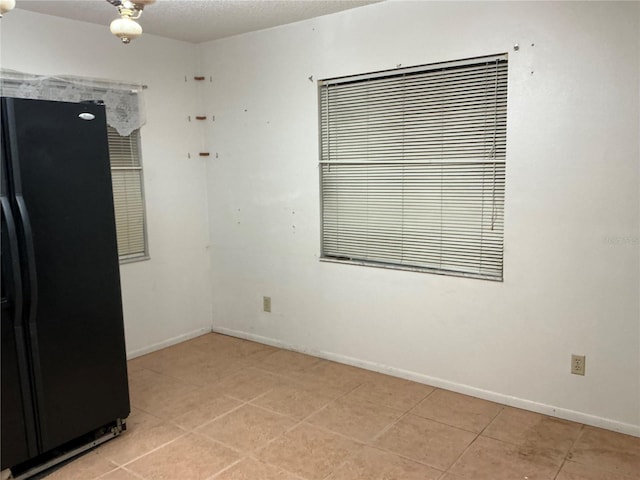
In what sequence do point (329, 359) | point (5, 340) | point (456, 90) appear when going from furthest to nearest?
point (329, 359)
point (456, 90)
point (5, 340)

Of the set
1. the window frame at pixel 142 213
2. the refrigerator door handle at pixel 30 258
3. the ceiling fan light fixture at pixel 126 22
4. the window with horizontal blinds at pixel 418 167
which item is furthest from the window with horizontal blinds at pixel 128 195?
the ceiling fan light fixture at pixel 126 22

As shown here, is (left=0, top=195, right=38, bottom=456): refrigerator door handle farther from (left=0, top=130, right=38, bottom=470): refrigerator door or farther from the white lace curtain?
the white lace curtain

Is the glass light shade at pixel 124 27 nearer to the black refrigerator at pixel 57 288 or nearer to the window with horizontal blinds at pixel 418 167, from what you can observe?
the black refrigerator at pixel 57 288

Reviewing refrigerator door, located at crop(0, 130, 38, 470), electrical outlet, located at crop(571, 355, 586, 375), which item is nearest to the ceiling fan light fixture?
refrigerator door, located at crop(0, 130, 38, 470)

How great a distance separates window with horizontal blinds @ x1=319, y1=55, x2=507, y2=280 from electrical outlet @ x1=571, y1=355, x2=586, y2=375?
575 mm

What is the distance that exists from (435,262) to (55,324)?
2.17 meters

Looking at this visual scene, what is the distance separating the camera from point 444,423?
291 centimetres

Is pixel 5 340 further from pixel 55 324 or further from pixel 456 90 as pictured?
pixel 456 90

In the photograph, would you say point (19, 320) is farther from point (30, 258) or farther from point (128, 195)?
point (128, 195)

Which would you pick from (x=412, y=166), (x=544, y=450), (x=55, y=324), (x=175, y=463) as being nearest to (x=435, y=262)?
(x=412, y=166)

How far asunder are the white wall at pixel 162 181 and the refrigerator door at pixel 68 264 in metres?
1.25

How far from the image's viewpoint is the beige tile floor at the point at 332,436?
247cm

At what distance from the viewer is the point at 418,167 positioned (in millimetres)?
3320

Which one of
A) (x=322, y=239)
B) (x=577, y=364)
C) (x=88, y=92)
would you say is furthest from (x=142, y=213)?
(x=577, y=364)
